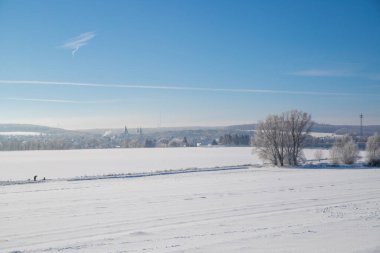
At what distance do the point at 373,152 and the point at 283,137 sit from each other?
18073 mm

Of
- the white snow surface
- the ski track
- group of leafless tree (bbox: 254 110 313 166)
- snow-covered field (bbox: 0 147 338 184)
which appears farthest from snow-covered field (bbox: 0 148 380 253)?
group of leafless tree (bbox: 254 110 313 166)

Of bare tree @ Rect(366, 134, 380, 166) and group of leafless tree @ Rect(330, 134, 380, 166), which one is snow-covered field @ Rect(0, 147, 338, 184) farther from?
bare tree @ Rect(366, 134, 380, 166)

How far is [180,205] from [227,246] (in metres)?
10.4

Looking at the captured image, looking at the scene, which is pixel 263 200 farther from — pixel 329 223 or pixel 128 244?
pixel 128 244

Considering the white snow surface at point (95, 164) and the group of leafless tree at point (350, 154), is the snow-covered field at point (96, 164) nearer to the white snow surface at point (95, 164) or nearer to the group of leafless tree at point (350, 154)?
the white snow surface at point (95, 164)

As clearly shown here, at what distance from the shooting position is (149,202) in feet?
80.5

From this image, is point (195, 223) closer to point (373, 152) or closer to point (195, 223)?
point (195, 223)

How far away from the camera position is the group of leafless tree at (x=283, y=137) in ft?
231

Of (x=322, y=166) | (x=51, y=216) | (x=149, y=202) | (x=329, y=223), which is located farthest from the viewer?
(x=322, y=166)

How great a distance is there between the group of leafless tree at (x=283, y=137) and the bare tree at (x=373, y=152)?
486 inches

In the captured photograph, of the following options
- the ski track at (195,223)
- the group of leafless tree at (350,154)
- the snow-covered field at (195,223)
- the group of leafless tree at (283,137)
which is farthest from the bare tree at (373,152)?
the snow-covered field at (195,223)

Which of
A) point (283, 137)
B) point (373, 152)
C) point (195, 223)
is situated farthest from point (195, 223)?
point (373, 152)

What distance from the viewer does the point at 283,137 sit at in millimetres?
70500

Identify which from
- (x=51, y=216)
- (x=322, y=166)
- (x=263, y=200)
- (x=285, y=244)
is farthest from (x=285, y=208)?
(x=322, y=166)
